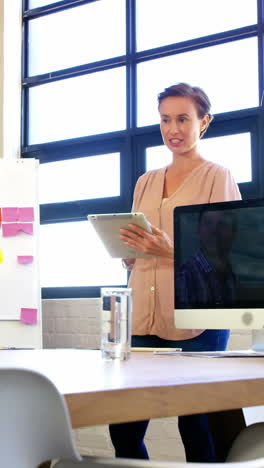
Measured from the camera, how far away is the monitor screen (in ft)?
5.49

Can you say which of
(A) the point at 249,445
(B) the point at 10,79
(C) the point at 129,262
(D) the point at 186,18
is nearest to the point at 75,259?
(B) the point at 10,79

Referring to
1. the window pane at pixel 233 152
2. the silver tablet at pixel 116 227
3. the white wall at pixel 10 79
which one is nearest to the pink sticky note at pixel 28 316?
the white wall at pixel 10 79

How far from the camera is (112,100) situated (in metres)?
3.83

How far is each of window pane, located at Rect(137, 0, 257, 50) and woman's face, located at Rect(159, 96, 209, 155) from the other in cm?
146

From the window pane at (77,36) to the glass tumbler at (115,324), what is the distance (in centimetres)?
272

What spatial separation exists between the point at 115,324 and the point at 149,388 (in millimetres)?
513

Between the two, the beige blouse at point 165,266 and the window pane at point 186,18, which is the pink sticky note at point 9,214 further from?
the beige blouse at point 165,266

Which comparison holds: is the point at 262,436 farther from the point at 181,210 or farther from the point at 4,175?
the point at 4,175

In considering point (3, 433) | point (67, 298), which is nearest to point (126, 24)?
point (67, 298)

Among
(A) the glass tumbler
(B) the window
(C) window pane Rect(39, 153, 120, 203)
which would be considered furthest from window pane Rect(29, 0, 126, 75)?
(A) the glass tumbler

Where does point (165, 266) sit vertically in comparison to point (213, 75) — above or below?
below

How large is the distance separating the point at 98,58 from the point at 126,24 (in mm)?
269

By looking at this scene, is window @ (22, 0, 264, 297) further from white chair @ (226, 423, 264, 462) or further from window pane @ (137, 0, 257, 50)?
white chair @ (226, 423, 264, 462)

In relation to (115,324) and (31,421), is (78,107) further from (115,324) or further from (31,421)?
(31,421)
